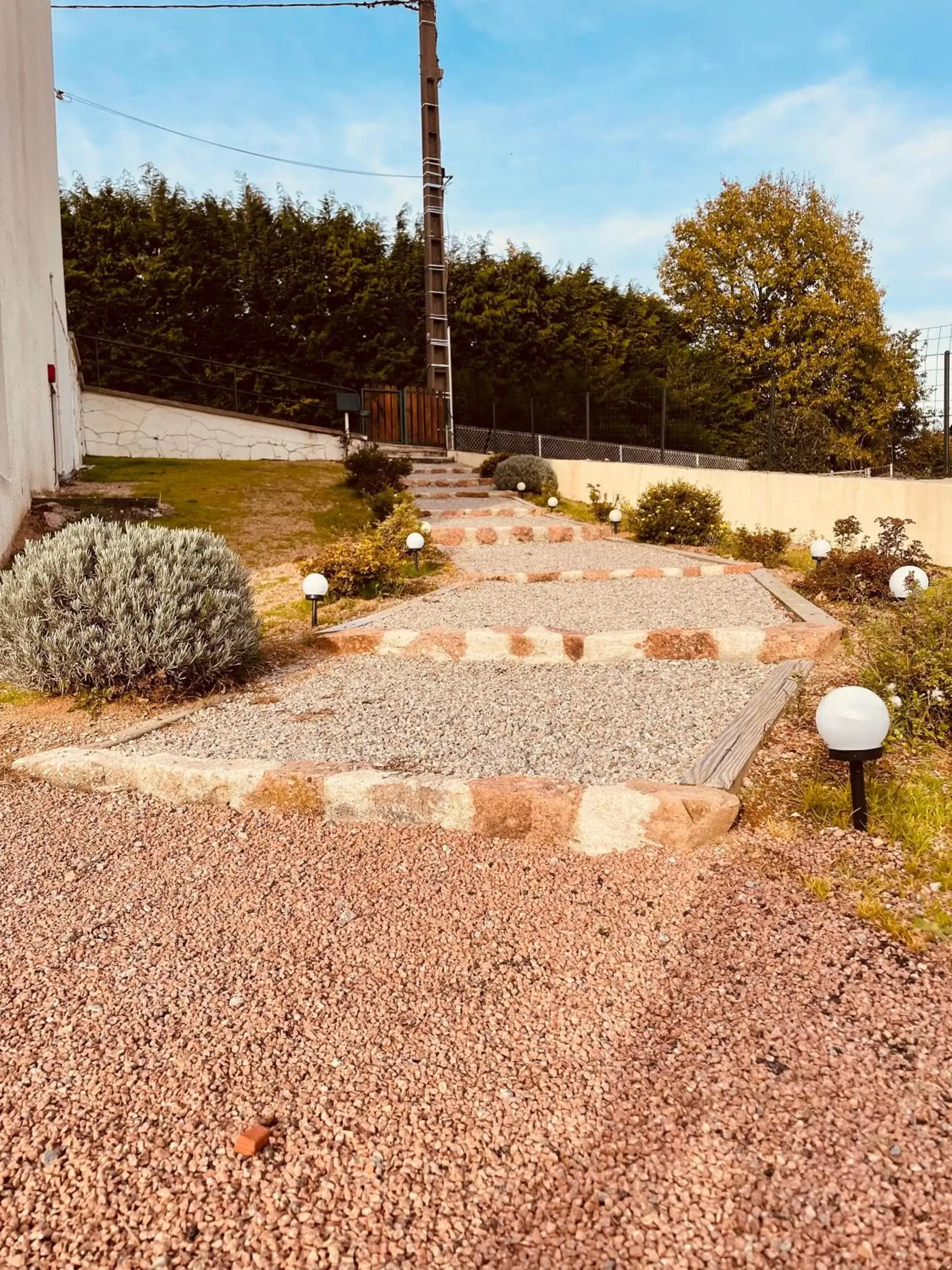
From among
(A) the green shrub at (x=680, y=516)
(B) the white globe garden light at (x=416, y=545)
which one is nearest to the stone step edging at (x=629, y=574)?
(B) the white globe garden light at (x=416, y=545)

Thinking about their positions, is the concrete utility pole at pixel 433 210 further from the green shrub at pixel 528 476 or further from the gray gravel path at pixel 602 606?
the gray gravel path at pixel 602 606

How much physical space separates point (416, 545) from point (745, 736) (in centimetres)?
456

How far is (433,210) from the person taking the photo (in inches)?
638

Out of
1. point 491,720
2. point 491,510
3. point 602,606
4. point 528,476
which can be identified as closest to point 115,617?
point 491,720

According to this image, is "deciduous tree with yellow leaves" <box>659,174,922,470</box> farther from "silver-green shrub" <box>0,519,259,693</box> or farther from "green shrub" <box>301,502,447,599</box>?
"silver-green shrub" <box>0,519,259,693</box>

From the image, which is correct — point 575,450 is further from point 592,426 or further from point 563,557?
point 563,557

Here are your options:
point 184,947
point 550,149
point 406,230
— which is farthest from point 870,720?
point 406,230

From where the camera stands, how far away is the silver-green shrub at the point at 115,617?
13.6ft

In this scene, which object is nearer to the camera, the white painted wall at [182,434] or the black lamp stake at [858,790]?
the black lamp stake at [858,790]

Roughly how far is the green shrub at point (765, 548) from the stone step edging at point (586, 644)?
2986 mm

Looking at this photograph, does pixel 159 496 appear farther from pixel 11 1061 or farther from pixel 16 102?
pixel 11 1061

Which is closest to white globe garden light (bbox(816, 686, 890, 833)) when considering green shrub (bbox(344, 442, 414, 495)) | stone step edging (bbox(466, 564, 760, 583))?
stone step edging (bbox(466, 564, 760, 583))

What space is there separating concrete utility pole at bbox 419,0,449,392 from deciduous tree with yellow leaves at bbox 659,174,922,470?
6702 mm

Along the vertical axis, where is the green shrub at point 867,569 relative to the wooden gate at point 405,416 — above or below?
below
